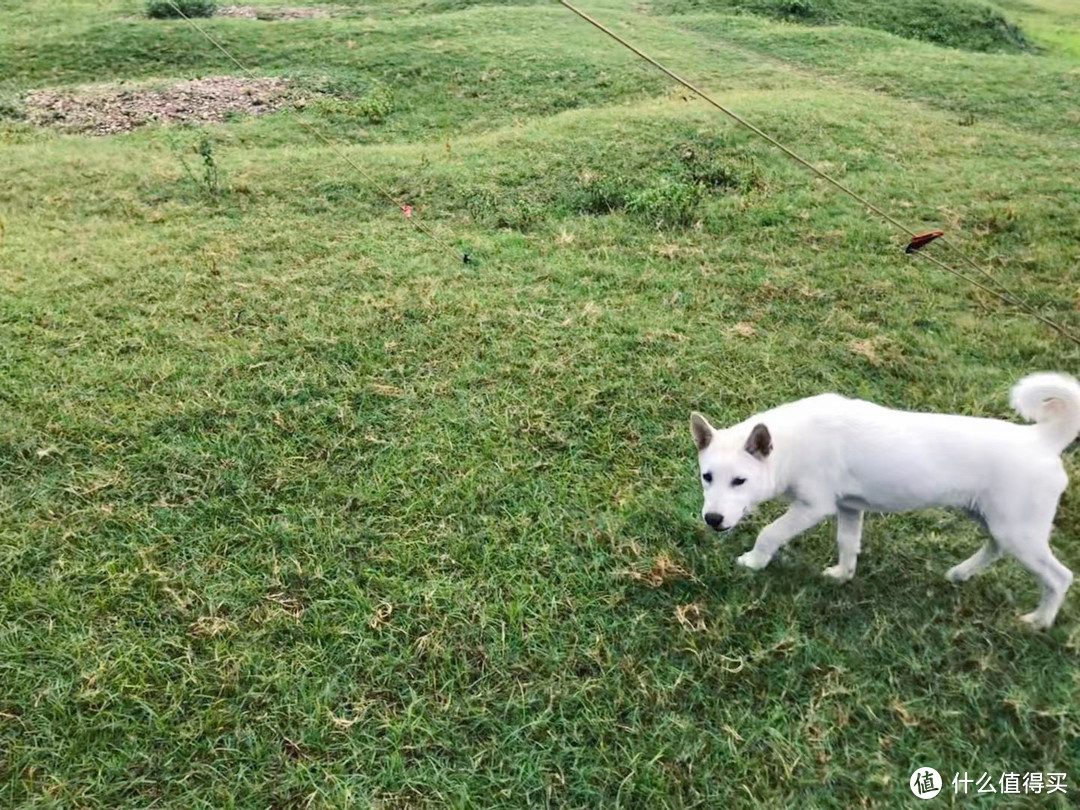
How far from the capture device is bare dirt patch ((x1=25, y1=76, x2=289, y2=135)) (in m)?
12.2

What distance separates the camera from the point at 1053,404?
3330mm

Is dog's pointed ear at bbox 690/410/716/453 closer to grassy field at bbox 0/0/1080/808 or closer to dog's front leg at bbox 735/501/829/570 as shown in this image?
dog's front leg at bbox 735/501/829/570

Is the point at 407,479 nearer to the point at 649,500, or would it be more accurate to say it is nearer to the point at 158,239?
the point at 649,500

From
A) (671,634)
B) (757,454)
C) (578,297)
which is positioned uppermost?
(757,454)

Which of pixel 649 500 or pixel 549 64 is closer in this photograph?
pixel 649 500

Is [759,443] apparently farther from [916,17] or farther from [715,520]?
[916,17]

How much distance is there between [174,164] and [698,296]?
7135 millimetres

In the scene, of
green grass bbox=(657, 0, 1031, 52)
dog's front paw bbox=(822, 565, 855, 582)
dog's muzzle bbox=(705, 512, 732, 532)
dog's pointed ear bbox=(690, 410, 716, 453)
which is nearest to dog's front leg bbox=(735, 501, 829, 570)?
dog's front paw bbox=(822, 565, 855, 582)

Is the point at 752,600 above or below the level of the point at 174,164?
below

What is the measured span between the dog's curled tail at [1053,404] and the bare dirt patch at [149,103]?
39.8 feet

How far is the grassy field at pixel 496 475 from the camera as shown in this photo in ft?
10.6

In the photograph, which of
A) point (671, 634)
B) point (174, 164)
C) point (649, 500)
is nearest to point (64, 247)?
point (174, 164)

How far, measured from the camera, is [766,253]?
23.6 feet

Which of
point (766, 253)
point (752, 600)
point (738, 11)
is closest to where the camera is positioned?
point (752, 600)
